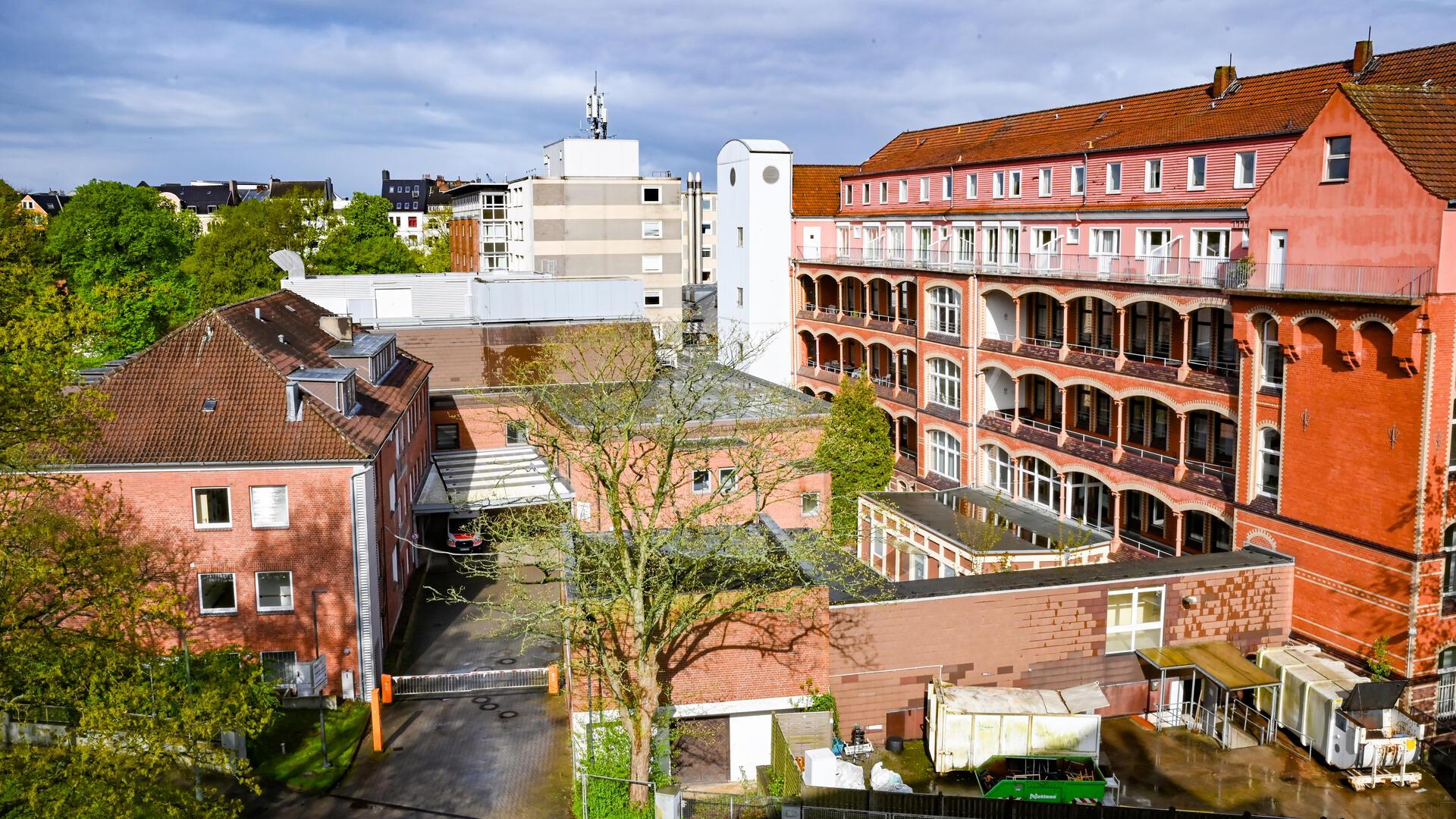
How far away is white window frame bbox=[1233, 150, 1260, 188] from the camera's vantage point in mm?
35031

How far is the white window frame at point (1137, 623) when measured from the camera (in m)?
A: 26.5

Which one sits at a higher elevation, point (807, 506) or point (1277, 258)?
point (1277, 258)

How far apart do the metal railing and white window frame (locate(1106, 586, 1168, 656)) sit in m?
13.6

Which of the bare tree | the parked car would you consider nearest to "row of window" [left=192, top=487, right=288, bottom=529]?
the bare tree

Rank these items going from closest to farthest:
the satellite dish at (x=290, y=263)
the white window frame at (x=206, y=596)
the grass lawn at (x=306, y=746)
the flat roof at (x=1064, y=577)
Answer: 1. the grass lawn at (x=306, y=746)
2. the flat roof at (x=1064, y=577)
3. the white window frame at (x=206, y=596)
4. the satellite dish at (x=290, y=263)

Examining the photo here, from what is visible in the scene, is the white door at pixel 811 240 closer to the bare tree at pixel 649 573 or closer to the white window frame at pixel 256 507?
the bare tree at pixel 649 573

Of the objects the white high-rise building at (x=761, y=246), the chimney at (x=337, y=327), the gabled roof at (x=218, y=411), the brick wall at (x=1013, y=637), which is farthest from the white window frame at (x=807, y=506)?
the white high-rise building at (x=761, y=246)

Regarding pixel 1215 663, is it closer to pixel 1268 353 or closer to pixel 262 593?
pixel 1268 353

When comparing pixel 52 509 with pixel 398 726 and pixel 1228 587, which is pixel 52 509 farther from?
pixel 1228 587

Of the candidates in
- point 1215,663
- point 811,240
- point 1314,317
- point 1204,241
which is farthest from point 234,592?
point 811,240

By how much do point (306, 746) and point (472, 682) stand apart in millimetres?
4714

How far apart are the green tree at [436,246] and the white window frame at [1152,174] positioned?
71.3 meters

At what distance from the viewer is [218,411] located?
2906cm

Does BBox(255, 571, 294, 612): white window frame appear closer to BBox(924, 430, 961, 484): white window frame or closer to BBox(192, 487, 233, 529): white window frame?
BBox(192, 487, 233, 529): white window frame
